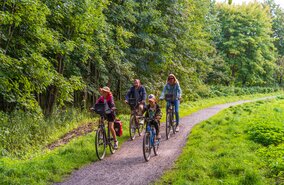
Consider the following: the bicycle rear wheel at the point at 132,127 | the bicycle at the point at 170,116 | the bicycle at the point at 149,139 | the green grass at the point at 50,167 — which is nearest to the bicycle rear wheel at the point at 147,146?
the bicycle at the point at 149,139

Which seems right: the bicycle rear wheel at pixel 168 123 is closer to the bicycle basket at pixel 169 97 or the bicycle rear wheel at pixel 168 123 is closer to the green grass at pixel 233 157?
the bicycle basket at pixel 169 97

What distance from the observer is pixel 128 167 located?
27.8 ft

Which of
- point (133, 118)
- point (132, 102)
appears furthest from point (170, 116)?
point (132, 102)

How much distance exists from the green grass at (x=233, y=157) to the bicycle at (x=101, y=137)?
2047 millimetres

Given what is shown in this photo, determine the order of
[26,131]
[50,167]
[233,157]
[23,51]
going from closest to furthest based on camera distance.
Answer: [50,167]
[233,157]
[23,51]
[26,131]

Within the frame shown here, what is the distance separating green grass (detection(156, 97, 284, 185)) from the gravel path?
335 mm

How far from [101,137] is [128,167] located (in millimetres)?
1348

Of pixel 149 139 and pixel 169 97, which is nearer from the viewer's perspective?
pixel 149 139

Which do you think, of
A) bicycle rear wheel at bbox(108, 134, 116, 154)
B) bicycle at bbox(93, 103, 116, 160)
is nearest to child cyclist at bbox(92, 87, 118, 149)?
bicycle at bbox(93, 103, 116, 160)

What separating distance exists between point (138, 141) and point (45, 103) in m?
5.72

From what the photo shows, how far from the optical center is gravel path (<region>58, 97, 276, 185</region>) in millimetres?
7530

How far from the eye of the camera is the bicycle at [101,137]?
9070mm

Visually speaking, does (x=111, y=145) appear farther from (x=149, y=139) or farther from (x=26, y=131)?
(x=26, y=131)

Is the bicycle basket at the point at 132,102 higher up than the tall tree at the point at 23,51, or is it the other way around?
the tall tree at the point at 23,51
